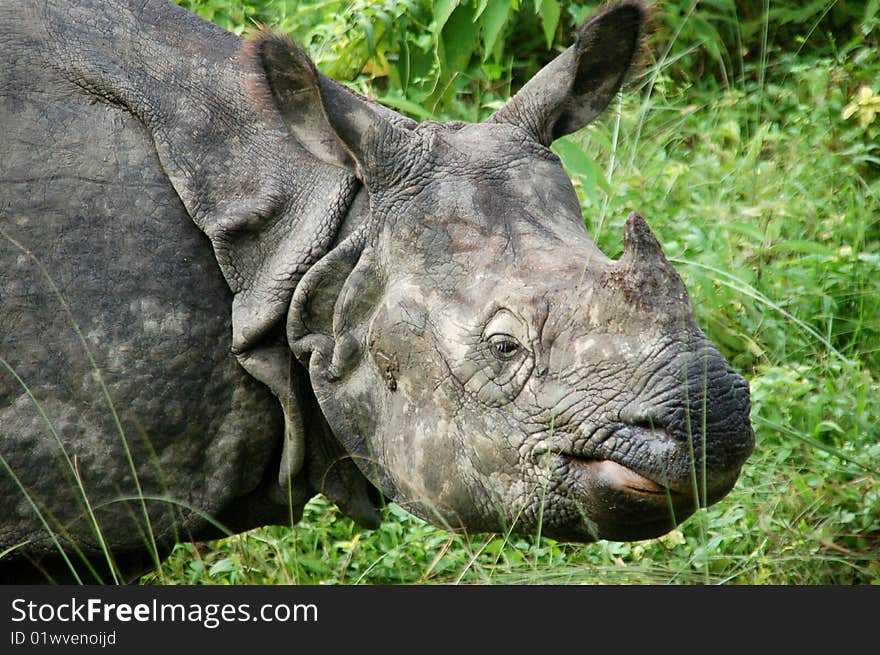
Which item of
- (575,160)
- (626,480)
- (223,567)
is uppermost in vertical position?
(575,160)

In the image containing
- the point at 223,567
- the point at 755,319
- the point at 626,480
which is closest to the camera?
the point at 626,480

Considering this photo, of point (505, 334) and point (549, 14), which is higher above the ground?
point (549, 14)

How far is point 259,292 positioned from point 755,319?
273 cm

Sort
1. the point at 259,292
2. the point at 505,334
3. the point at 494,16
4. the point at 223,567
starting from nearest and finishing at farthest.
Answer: the point at 505,334
the point at 259,292
the point at 223,567
the point at 494,16

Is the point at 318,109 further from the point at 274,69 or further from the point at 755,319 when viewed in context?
the point at 755,319

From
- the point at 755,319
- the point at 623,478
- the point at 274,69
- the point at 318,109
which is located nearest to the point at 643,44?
the point at 318,109

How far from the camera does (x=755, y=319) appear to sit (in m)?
6.32

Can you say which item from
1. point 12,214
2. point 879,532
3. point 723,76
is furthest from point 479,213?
point 723,76

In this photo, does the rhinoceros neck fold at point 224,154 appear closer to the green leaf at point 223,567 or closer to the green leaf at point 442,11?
the green leaf at point 223,567

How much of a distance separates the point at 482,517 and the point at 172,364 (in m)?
0.96

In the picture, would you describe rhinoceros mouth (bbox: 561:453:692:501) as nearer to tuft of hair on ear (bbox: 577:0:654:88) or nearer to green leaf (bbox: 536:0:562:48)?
tuft of hair on ear (bbox: 577:0:654:88)

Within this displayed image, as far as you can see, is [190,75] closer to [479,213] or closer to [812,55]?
[479,213]

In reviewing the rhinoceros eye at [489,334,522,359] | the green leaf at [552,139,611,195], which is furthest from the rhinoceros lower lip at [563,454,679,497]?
the green leaf at [552,139,611,195]

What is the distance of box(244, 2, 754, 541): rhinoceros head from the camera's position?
3.66m
